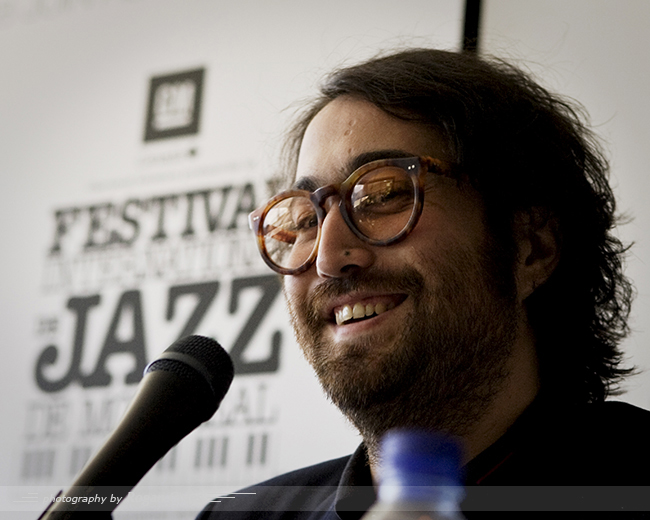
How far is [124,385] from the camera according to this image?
1.87m

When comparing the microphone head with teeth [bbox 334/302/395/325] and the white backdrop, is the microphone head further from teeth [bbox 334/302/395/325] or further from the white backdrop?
the white backdrop

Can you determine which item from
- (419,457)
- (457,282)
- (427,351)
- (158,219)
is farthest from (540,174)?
(158,219)

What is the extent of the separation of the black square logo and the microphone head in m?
1.12

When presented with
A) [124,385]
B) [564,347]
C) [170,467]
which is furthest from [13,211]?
[564,347]

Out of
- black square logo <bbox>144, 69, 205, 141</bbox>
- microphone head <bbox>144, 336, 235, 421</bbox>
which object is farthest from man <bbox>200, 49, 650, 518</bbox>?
black square logo <bbox>144, 69, 205, 141</bbox>

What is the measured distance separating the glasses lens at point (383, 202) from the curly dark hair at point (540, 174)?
0.42 feet

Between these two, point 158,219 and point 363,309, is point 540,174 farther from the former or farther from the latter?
point 158,219

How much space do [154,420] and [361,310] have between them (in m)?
0.40

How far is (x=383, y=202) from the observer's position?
1153mm

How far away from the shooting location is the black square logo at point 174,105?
198 centimetres

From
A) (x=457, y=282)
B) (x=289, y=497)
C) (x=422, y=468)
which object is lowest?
(x=289, y=497)

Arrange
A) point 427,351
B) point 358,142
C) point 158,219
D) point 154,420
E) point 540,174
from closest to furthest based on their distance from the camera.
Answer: point 154,420
point 427,351
point 358,142
point 540,174
point 158,219

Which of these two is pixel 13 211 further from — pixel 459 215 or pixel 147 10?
pixel 459 215

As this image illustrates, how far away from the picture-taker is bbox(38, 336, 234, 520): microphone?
29.5 inches
